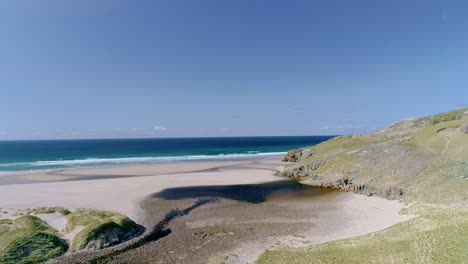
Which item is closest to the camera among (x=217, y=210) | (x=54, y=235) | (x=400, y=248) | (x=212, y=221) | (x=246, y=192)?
(x=400, y=248)

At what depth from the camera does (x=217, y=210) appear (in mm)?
30453

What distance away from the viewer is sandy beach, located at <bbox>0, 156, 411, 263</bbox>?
789 inches

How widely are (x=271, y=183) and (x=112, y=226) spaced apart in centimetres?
2966

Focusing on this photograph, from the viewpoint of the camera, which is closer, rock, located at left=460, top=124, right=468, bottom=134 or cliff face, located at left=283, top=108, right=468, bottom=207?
cliff face, located at left=283, top=108, right=468, bottom=207

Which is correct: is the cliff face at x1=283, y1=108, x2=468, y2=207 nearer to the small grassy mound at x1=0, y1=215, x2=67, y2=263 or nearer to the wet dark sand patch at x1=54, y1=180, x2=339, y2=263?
the wet dark sand patch at x1=54, y1=180, x2=339, y2=263

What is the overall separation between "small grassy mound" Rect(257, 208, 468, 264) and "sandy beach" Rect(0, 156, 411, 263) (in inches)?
74.9

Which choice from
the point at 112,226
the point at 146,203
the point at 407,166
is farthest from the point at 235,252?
the point at 407,166

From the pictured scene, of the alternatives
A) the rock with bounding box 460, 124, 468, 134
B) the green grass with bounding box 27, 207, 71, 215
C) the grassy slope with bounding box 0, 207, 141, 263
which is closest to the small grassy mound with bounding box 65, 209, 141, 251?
the grassy slope with bounding box 0, 207, 141, 263

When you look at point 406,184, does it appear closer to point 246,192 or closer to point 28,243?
point 246,192

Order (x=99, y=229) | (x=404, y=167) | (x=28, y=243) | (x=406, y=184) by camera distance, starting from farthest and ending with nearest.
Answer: (x=404, y=167)
(x=406, y=184)
(x=99, y=229)
(x=28, y=243)

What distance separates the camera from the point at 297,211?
2939cm

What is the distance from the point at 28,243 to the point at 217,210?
1718 cm

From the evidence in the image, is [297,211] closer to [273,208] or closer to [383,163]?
[273,208]

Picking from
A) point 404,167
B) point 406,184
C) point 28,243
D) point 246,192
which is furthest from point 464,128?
point 28,243
